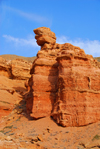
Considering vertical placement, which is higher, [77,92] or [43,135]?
[77,92]

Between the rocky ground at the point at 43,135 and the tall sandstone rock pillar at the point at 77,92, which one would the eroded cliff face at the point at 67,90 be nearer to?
the tall sandstone rock pillar at the point at 77,92

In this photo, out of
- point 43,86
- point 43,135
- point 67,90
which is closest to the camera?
point 43,135

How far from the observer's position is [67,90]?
17.8 m

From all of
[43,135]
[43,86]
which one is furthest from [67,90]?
[43,135]

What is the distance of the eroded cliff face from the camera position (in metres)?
17.0

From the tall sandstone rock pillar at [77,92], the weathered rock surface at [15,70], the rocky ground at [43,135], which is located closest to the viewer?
the rocky ground at [43,135]

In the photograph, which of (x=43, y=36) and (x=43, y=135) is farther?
(x=43, y=36)

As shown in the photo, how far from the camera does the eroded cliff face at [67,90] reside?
1698 cm

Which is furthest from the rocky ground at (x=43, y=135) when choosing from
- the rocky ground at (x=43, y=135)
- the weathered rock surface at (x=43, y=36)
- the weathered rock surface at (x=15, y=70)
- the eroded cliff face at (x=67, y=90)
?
the weathered rock surface at (x=15, y=70)

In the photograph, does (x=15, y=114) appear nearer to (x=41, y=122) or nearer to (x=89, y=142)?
(x=41, y=122)

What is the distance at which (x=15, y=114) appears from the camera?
22.5 m

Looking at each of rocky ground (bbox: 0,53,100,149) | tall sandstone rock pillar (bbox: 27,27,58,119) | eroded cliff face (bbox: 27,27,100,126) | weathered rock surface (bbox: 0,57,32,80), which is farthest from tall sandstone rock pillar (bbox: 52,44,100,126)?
weathered rock surface (bbox: 0,57,32,80)

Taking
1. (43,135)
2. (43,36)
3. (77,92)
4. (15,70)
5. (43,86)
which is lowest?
(43,135)

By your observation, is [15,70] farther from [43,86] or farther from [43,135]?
[43,135]
